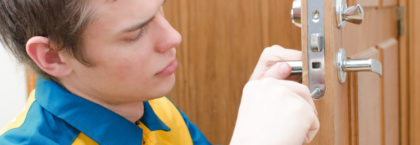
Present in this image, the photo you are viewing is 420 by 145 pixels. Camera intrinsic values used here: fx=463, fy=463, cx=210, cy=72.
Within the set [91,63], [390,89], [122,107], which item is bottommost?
[390,89]

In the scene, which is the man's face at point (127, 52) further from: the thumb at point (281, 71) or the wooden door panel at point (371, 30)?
the wooden door panel at point (371, 30)

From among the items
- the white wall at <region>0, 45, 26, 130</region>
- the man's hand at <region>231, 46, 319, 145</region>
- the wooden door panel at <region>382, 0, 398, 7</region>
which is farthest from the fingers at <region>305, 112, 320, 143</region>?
the white wall at <region>0, 45, 26, 130</region>

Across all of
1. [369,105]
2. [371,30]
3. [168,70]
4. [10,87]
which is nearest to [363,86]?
[369,105]

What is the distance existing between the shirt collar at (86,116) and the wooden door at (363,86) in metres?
0.36

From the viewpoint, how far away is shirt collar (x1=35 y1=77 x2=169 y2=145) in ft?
2.64

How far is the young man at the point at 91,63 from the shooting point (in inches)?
28.5

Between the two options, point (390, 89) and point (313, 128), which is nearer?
point (313, 128)

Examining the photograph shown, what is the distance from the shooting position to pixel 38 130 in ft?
2.52

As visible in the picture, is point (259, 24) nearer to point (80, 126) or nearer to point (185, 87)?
point (185, 87)

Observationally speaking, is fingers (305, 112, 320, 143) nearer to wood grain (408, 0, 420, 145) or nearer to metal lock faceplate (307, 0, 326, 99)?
metal lock faceplate (307, 0, 326, 99)

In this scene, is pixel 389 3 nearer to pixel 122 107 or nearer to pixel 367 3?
pixel 367 3

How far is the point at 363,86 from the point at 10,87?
108 cm

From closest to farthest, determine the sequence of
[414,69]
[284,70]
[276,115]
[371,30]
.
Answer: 1. [276,115]
2. [284,70]
3. [371,30]
4. [414,69]

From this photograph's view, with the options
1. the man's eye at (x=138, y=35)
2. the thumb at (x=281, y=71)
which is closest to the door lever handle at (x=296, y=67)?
the thumb at (x=281, y=71)
